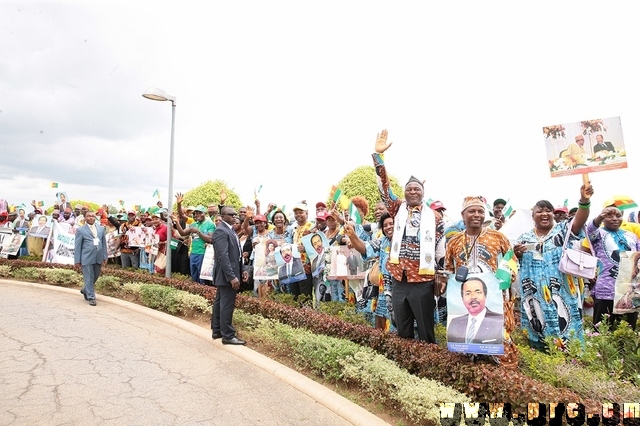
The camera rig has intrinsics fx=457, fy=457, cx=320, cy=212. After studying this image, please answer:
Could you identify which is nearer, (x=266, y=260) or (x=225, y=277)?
(x=225, y=277)

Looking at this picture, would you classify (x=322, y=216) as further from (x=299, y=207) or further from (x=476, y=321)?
(x=476, y=321)

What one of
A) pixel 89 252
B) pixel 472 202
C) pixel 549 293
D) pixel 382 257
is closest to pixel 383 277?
pixel 382 257

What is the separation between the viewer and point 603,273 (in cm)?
607

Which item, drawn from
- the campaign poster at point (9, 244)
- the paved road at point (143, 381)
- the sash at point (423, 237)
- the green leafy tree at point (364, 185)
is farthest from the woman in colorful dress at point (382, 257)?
the campaign poster at point (9, 244)

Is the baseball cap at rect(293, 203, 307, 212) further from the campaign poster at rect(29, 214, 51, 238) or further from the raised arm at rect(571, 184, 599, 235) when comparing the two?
the campaign poster at rect(29, 214, 51, 238)

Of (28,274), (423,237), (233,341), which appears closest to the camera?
(423,237)

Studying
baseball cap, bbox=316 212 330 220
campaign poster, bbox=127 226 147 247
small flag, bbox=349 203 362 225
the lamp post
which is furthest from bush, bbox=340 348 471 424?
campaign poster, bbox=127 226 147 247

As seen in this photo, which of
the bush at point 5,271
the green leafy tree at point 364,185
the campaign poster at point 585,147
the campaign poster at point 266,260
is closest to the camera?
the campaign poster at point 585,147

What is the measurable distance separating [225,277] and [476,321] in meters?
3.57

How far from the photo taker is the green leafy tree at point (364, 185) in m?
16.9

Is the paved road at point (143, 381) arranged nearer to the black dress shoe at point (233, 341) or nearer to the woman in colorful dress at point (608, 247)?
the black dress shoe at point (233, 341)

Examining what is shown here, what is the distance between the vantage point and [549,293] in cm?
515

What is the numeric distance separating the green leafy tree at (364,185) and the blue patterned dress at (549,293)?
1131 centimetres

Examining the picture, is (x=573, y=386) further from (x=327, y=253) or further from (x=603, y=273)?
(x=327, y=253)
